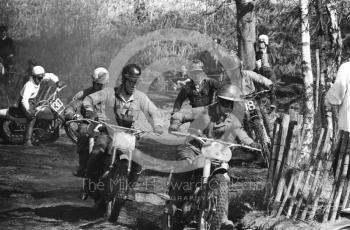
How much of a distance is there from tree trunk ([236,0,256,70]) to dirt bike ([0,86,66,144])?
4435mm

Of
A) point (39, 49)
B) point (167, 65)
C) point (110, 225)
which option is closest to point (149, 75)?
point (167, 65)

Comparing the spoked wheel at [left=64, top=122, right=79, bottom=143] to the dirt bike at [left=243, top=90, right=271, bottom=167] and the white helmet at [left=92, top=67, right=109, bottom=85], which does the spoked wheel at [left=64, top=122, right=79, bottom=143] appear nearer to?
the white helmet at [left=92, top=67, right=109, bottom=85]

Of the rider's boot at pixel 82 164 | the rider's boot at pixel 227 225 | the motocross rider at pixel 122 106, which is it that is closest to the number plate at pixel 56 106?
the rider's boot at pixel 82 164

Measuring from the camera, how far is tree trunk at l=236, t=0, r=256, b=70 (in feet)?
42.9

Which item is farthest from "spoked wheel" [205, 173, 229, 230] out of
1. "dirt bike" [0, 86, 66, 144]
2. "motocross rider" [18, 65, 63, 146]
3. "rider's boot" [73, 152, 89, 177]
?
"dirt bike" [0, 86, 66, 144]

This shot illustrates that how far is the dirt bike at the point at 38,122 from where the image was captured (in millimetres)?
14359

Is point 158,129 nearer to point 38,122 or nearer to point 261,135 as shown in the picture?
point 261,135

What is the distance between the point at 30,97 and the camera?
14.2m

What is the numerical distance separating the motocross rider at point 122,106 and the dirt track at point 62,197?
29.3 inches

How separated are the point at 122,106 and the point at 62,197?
184 cm

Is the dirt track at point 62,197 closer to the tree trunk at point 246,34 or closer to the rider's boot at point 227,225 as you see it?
the rider's boot at point 227,225

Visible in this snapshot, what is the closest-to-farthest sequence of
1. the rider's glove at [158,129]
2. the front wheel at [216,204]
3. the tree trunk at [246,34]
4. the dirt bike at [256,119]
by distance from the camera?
the front wheel at [216,204] < the rider's glove at [158,129] < the dirt bike at [256,119] < the tree trunk at [246,34]

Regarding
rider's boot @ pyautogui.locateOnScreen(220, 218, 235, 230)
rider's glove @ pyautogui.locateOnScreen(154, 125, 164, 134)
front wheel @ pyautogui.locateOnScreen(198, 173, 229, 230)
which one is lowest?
rider's boot @ pyautogui.locateOnScreen(220, 218, 235, 230)

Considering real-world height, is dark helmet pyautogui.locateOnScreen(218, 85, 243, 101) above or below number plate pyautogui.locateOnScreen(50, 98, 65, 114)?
above
